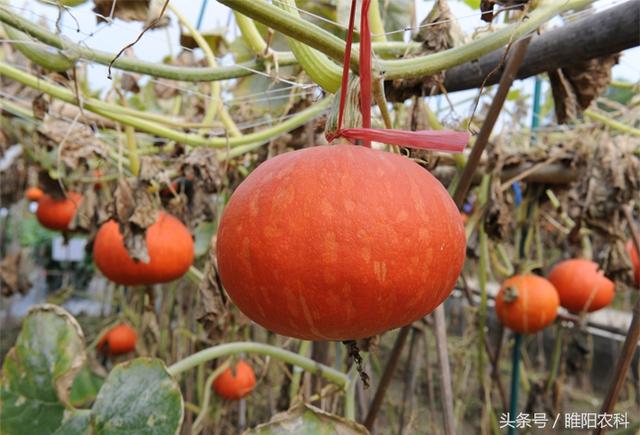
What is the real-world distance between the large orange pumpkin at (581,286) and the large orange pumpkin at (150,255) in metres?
1.11

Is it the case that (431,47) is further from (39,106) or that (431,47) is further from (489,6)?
(39,106)

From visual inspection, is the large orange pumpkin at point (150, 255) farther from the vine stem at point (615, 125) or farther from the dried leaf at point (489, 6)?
the vine stem at point (615, 125)

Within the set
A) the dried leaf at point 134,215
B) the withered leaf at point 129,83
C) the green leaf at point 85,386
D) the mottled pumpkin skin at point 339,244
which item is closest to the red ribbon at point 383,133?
the mottled pumpkin skin at point 339,244

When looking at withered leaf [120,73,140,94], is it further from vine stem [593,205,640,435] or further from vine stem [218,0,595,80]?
vine stem [593,205,640,435]

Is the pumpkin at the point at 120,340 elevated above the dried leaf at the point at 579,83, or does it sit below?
below

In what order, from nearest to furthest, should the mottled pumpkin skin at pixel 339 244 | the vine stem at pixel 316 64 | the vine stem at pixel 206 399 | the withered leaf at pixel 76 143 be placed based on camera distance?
the mottled pumpkin skin at pixel 339 244
the vine stem at pixel 316 64
the withered leaf at pixel 76 143
the vine stem at pixel 206 399

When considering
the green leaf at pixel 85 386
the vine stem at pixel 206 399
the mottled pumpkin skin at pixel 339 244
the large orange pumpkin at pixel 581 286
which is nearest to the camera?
the mottled pumpkin skin at pixel 339 244

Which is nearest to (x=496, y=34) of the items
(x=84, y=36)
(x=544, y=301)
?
(x=84, y=36)

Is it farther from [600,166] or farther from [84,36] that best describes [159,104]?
[600,166]

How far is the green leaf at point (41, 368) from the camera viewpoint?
2.96ft

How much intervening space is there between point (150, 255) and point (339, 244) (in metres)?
0.74

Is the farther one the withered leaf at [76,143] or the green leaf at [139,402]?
the withered leaf at [76,143]

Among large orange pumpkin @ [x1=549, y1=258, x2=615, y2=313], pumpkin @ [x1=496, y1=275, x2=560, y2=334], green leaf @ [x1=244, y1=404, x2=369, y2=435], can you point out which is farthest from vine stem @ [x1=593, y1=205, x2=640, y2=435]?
large orange pumpkin @ [x1=549, y1=258, x2=615, y2=313]

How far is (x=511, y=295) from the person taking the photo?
1.49 meters
